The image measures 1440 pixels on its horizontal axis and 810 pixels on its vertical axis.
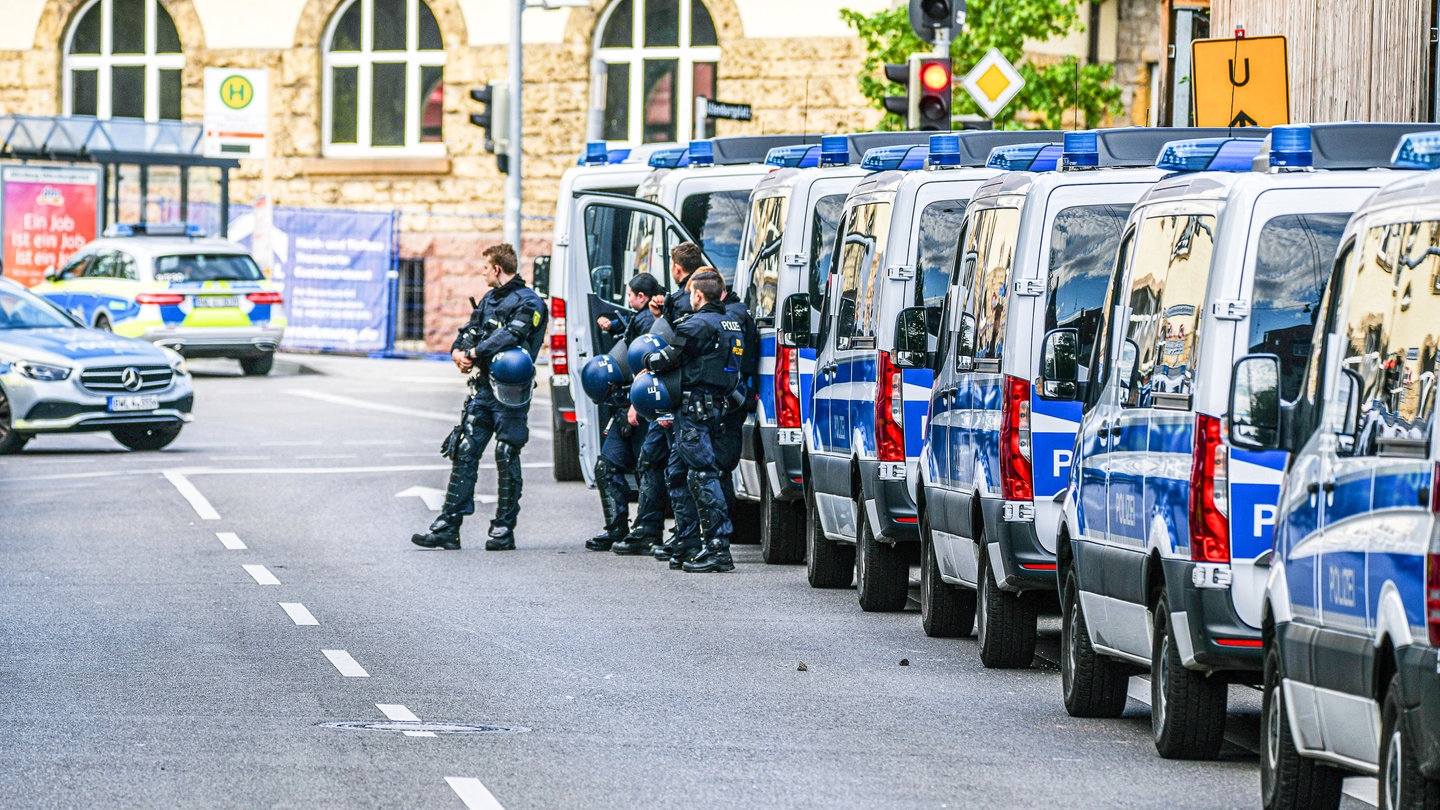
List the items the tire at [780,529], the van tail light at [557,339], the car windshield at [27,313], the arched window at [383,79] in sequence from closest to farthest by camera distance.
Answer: the tire at [780,529] → the van tail light at [557,339] → the car windshield at [27,313] → the arched window at [383,79]

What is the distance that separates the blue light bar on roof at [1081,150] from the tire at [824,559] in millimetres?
3615

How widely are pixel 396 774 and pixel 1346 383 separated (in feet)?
10.7

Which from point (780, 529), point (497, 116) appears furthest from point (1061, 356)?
point (497, 116)

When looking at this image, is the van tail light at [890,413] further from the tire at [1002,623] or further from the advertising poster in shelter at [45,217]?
the advertising poster in shelter at [45,217]

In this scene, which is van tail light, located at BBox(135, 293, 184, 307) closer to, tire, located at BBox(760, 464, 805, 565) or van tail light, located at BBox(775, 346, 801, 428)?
tire, located at BBox(760, 464, 805, 565)

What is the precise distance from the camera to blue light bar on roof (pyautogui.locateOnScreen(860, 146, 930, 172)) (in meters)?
14.5

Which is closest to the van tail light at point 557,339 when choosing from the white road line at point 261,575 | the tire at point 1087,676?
the white road line at point 261,575

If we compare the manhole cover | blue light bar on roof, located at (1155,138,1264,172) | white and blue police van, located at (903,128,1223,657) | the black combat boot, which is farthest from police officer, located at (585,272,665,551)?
blue light bar on roof, located at (1155,138,1264,172)

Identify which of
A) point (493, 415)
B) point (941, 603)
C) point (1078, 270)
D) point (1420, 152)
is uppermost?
point (1420, 152)

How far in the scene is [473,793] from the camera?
849 cm

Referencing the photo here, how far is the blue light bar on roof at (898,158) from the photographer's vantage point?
14.5 m

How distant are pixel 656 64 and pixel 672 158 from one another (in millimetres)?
20839

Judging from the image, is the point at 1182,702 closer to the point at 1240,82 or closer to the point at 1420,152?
the point at 1420,152

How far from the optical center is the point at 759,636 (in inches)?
503
